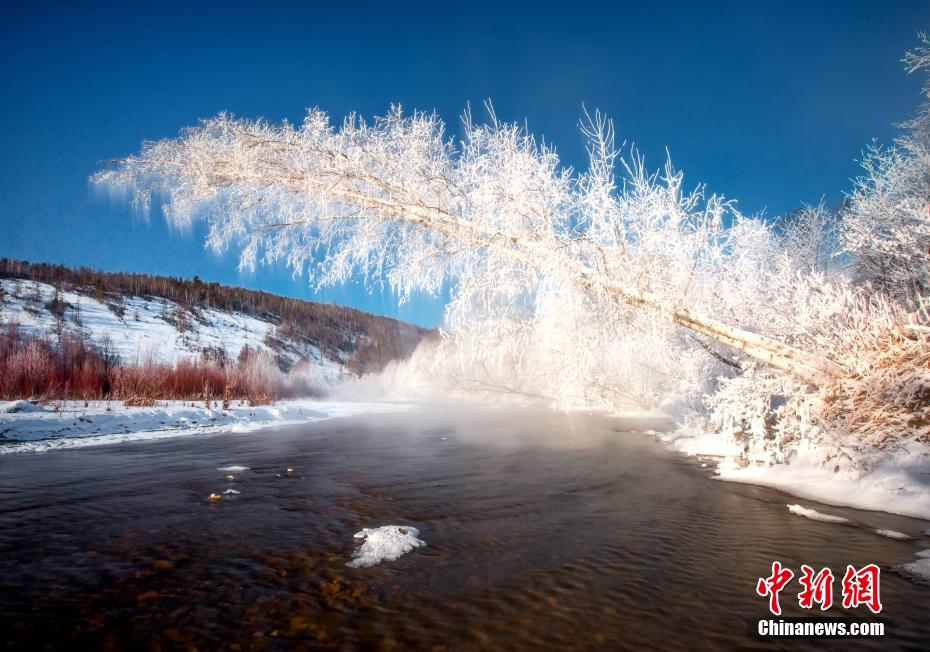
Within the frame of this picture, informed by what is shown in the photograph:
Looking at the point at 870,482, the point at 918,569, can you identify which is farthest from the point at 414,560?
the point at 870,482

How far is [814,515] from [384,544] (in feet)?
12.4

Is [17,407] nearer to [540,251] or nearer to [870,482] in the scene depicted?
[540,251]

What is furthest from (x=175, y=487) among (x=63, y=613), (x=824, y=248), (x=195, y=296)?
(x=195, y=296)

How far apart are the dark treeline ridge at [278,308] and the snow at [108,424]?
3249cm

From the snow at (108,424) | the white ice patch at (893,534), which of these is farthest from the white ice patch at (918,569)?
the snow at (108,424)

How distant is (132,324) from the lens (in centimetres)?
3331

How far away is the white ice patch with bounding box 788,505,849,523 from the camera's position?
394 centimetres

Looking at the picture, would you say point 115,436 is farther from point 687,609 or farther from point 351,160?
point 687,609

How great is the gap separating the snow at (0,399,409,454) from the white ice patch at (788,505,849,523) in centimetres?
638

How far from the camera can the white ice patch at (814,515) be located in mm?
3943

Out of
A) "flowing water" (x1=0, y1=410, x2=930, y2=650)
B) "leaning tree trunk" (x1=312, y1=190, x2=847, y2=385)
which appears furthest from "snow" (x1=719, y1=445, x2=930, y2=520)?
"leaning tree trunk" (x1=312, y1=190, x2=847, y2=385)

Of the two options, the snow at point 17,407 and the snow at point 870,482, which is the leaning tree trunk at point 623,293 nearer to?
the snow at point 870,482

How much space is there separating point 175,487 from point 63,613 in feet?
9.95

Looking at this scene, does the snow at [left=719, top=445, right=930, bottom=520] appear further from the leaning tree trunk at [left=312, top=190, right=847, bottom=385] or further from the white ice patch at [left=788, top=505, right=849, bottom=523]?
the leaning tree trunk at [left=312, top=190, right=847, bottom=385]
